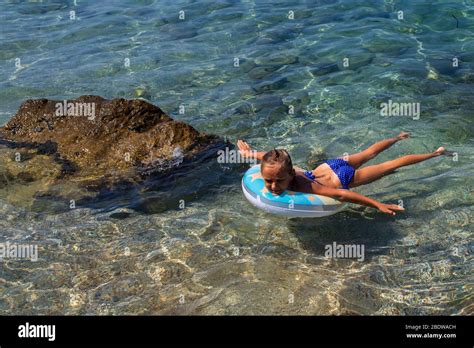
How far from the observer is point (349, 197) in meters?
6.30

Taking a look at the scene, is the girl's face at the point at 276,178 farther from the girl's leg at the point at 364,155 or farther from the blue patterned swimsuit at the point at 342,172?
the girl's leg at the point at 364,155

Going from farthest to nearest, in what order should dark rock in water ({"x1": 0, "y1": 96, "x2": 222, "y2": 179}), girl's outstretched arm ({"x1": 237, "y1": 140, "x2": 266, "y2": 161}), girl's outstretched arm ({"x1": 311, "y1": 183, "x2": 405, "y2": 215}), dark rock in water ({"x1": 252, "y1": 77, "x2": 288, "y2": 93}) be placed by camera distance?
dark rock in water ({"x1": 252, "y1": 77, "x2": 288, "y2": 93}) < dark rock in water ({"x1": 0, "y1": 96, "x2": 222, "y2": 179}) < girl's outstretched arm ({"x1": 237, "y1": 140, "x2": 266, "y2": 161}) < girl's outstretched arm ({"x1": 311, "y1": 183, "x2": 405, "y2": 215})

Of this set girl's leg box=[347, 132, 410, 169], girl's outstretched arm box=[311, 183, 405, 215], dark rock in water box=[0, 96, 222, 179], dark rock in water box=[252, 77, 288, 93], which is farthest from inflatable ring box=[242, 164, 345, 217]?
dark rock in water box=[252, 77, 288, 93]

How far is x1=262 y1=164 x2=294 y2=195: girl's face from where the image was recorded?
6012mm

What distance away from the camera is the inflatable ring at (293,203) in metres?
6.25

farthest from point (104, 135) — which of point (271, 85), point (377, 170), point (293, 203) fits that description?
point (271, 85)

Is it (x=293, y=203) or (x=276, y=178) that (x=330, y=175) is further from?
(x=276, y=178)

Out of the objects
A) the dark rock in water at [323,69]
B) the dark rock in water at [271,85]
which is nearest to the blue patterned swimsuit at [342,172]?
the dark rock in water at [271,85]

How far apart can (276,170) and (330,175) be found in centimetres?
119

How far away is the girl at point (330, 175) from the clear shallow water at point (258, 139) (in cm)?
48

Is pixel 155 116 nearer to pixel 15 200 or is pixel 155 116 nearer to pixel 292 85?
pixel 15 200

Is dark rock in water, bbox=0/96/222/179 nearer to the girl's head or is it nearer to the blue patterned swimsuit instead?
the blue patterned swimsuit

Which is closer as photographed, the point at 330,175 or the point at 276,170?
the point at 276,170
